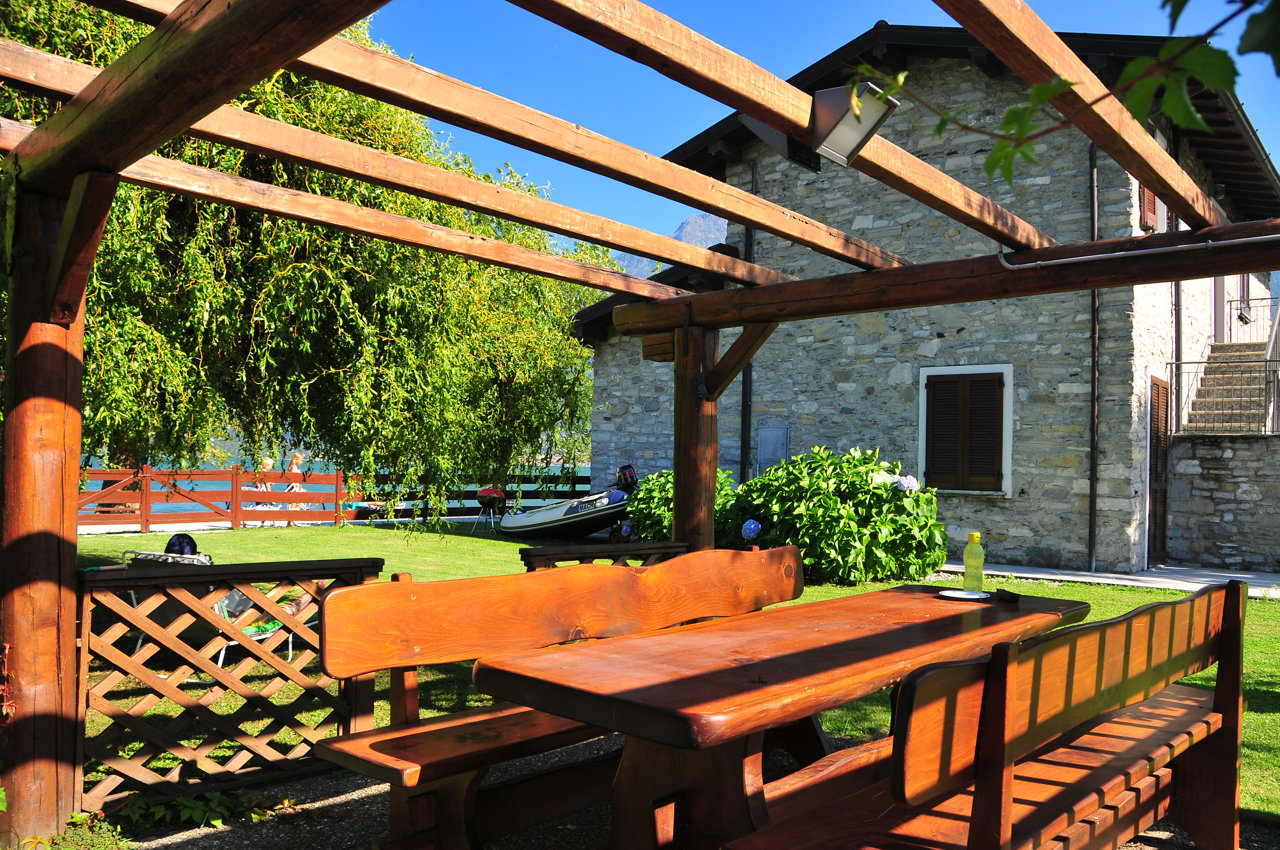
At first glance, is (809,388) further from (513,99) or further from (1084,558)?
(513,99)

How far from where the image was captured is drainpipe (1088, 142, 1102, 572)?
10.5m

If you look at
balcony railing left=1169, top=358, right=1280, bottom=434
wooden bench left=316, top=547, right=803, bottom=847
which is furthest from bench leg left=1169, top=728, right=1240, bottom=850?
balcony railing left=1169, top=358, right=1280, bottom=434

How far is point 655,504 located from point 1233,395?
779 centimetres

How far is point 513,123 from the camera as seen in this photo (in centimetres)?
338

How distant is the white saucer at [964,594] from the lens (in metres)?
4.14

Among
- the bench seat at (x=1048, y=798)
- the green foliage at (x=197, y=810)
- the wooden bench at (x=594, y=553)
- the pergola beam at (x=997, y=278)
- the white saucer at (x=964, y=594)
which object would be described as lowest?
the green foliage at (x=197, y=810)

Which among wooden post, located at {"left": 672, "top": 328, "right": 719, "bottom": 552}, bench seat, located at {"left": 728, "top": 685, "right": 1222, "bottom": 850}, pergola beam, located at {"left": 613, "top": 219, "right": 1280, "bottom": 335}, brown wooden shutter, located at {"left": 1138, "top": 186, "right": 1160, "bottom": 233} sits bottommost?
bench seat, located at {"left": 728, "top": 685, "right": 1222, "bottom": 850}

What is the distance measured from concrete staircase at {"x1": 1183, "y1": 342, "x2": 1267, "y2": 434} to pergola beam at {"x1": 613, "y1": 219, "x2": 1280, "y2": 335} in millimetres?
8289

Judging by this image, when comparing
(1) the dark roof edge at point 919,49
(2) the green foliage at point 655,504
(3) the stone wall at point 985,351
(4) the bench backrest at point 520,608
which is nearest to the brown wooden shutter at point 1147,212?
(3) the stone wall at point 985,351

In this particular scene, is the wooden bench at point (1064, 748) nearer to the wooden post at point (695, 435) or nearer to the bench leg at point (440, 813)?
the bench leg at point (440, 813)

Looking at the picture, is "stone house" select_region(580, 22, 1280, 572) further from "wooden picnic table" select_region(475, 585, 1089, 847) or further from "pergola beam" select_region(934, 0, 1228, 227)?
"wooden picnic table" select_region(475, 585, 1089, 847)

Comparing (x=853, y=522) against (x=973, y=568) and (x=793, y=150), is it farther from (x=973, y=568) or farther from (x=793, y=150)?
(x=793, y=150)

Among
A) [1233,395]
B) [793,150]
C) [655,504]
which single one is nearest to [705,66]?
[793,150]

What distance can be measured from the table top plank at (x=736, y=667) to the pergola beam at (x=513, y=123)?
185 centimetres
